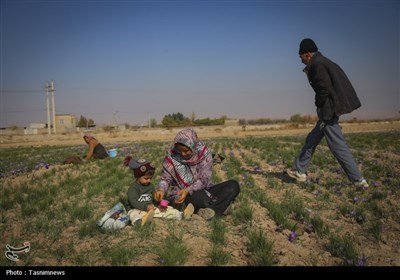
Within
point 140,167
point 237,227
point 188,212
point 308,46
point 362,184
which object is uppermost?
point 308,46

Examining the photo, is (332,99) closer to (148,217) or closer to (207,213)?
(207,213)

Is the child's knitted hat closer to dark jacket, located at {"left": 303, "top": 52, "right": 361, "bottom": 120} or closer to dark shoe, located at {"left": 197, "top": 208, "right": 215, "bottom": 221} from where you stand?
dark shoe, located at {"left": 197, "top": 208, "right": 215, "bottom": 221}

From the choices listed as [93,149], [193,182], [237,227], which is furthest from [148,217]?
[93,149]

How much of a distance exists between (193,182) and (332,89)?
3225mm

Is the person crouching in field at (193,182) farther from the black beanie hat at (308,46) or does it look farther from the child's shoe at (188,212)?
the black beanie hat at (308,46)

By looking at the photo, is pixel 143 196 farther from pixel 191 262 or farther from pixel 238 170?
pixel 238 170

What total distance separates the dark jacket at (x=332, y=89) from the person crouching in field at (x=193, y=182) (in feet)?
8.32

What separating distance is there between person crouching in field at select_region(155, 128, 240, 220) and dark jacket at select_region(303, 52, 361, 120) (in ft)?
8.32

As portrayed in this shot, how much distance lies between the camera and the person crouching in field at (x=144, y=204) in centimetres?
470

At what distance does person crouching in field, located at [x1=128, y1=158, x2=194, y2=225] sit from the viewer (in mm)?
4695

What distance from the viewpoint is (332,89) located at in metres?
6.36

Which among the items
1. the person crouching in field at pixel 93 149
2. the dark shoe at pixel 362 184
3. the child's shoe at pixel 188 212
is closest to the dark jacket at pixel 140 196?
the child's shoe at pixel 188 212

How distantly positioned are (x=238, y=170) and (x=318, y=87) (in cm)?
316

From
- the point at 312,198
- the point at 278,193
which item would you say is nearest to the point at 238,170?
the point at 278,193
